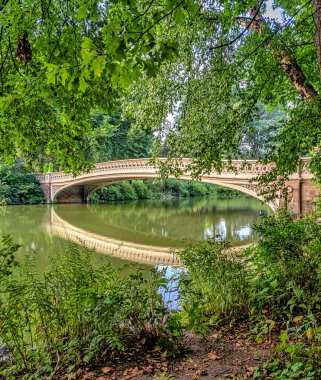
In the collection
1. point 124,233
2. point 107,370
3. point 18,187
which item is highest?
point 18,187

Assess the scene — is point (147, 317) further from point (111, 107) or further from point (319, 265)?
point (111, 107)

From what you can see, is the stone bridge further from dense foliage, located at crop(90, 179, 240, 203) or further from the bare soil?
dense foliage, located at crop(90, 179, 240, 203)

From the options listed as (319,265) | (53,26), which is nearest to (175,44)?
(53,26)

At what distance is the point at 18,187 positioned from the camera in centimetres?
2098

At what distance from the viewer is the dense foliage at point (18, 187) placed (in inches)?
A: 773

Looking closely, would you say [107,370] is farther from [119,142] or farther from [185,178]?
[119,142]

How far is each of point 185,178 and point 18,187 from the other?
13.7m

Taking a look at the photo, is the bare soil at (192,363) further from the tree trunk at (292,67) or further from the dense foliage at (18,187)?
the dense foliage at (18,187)

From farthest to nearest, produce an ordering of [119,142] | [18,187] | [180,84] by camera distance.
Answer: [119,142] → [18,187] → [180,84]

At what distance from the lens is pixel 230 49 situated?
357cm

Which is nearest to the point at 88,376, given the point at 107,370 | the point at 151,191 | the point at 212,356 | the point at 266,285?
the point at 107,370

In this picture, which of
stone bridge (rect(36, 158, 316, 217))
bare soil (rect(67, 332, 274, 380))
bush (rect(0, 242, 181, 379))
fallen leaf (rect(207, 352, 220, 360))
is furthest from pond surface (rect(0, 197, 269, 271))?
fallen leaf (rect(207, 352, 220, 360))

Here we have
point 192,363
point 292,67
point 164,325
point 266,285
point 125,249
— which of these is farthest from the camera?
point 125,249

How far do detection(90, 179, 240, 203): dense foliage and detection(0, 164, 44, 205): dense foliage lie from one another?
4.11 m
